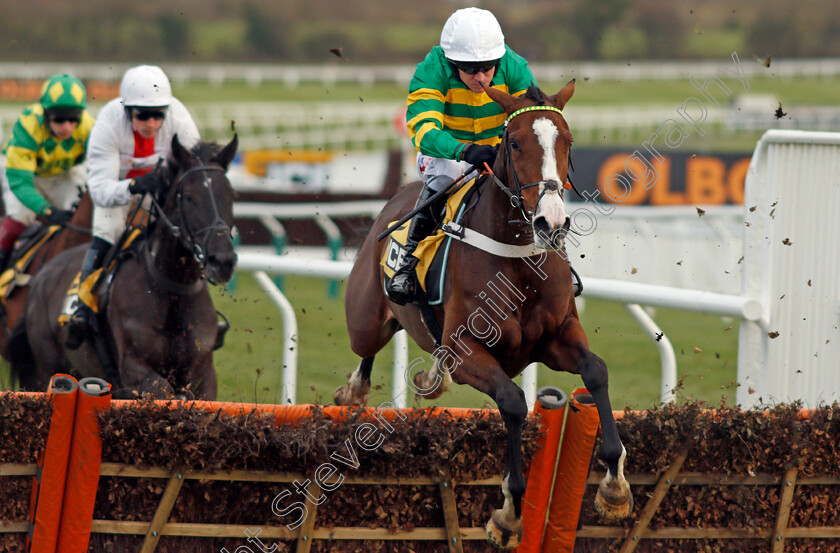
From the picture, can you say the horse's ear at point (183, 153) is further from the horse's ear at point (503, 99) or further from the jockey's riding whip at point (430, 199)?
the horse's ear at point (503, 99)

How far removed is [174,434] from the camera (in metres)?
3.12

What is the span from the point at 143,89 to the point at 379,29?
3093 cm

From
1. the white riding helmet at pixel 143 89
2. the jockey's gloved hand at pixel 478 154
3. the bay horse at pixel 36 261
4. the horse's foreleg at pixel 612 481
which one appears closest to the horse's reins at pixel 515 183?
the jockey's gloved hand at pixel 478 154

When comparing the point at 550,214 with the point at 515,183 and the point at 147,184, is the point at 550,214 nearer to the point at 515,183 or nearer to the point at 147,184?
the point at 515,183

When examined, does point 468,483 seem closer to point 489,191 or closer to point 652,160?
→ point 489,191

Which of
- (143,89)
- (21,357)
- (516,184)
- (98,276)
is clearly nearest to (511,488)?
(516,184)

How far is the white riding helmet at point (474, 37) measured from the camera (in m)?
3.76

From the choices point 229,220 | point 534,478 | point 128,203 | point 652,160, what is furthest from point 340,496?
point 652,160

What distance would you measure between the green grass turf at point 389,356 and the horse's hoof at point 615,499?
96.4 inches

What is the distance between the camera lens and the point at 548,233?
3.05 m

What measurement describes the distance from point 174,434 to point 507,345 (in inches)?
47.3

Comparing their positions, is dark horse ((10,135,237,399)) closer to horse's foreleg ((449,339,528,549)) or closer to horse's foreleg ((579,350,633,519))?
horse's foreleg ((449,339,528,549))

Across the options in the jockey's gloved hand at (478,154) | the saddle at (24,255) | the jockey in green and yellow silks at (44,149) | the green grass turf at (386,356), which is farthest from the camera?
the green grass turf at (386,356)

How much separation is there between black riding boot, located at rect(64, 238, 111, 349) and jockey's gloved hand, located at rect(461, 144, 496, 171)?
7.68 ft
